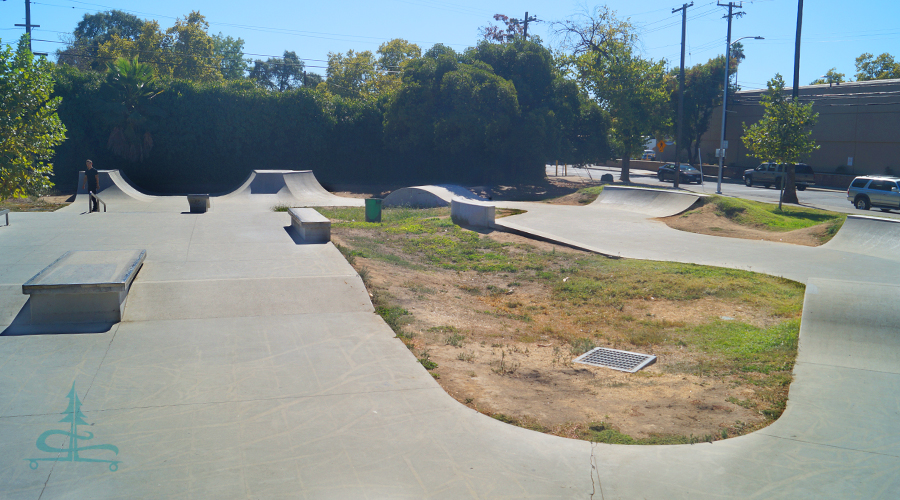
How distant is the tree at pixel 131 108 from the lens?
27.3m

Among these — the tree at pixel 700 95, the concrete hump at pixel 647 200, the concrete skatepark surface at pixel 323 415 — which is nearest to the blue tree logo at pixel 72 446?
the concrete skatepark surface at pixel 323 415

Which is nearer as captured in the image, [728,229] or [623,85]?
[728,229]

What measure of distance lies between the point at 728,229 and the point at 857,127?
30456 mm

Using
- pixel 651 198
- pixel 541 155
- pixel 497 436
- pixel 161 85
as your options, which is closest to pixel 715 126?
pixel 541 155

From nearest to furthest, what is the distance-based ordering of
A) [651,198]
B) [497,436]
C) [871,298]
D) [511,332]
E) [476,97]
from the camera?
[497,436]
[871,298]
[511,332]
[651,198]
[476,97]

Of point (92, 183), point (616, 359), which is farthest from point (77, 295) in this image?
point (92, 183)

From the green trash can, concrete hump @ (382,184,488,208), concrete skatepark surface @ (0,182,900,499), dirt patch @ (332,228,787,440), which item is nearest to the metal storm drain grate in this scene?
dirt patch @ (332,228,787,440)

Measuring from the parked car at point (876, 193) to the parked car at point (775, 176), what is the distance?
33.2 feet

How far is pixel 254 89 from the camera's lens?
31734 mm

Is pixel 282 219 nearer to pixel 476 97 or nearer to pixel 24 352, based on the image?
pixel 24 352

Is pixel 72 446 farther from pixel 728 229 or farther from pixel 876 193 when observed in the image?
pixel 876 193

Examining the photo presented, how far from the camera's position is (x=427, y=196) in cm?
2247

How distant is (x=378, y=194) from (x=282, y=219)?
51.9 feet

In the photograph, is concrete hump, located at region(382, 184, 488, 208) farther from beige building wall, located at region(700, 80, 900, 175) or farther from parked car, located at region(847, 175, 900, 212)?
beige building wall, located at region(700, 80, 900, 175)
